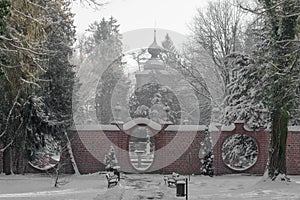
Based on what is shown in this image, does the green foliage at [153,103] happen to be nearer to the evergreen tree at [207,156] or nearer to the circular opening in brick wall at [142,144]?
the circular opening in brick wall at [142,144]

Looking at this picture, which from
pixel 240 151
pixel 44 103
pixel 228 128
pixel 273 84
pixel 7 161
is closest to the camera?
pixel 273 84

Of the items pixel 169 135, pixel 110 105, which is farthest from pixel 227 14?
pixel 110 105

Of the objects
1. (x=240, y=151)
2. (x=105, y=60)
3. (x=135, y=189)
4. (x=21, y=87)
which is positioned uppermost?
(x=105, y=60)

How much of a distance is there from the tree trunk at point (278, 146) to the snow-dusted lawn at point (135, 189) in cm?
61

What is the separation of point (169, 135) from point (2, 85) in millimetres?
8828

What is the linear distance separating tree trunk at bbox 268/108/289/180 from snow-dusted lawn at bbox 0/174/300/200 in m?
0.61

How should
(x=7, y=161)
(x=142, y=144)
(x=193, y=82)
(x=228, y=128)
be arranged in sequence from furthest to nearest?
1. (x=142, y=144)
2. (x=193, y=82)
3. (x=228, y=128)
4. (x=7, y=161)

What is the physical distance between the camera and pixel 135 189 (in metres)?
14.5

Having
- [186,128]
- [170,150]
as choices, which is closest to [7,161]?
[170,150]

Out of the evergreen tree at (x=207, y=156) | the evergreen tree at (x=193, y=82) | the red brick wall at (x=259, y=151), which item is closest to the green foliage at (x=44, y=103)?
the evergreen tree at (x=207, y=156)

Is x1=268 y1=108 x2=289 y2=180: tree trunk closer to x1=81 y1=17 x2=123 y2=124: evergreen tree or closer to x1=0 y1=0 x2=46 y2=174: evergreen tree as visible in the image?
x1=0 y1=0 x2=46 y2=174: evergreen tree

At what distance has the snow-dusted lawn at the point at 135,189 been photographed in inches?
503

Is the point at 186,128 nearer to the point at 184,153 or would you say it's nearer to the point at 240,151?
the point at 184,153

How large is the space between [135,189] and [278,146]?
5.72m
